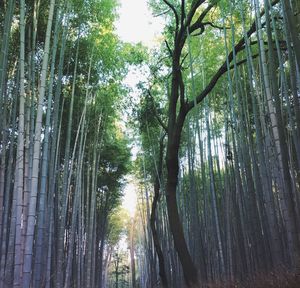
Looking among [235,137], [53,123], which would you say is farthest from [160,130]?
A: [53,123]

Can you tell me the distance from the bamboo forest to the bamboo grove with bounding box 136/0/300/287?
0.10 ft

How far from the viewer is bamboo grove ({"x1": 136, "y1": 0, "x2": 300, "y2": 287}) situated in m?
3.49

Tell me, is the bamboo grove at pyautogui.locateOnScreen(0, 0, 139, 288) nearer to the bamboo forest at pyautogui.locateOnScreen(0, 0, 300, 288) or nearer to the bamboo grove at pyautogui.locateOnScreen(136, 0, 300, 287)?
the bamboo forest at pyautogui.locateOnScreen(0, 0, 300, 288)

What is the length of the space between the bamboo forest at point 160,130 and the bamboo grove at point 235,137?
0.03 meters

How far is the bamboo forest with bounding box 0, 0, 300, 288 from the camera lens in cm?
356

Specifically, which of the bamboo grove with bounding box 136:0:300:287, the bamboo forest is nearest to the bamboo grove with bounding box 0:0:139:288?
the bamboo forest

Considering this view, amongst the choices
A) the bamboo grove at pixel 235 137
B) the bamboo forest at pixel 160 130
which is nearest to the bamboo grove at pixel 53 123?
the bamboo forest at pixel 160 130

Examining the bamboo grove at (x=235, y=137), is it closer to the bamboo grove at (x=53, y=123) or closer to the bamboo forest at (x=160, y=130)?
the bamboo forest at (x=160, y=130)

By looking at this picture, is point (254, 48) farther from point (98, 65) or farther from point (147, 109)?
point (98, 65)

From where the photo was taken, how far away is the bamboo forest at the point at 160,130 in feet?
11.7

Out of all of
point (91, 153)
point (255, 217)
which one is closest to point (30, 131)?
point (255, 217)

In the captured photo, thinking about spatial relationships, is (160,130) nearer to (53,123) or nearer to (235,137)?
(235,137)

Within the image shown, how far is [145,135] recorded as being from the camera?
9.71 meters

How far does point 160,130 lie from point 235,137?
2.73 metres
